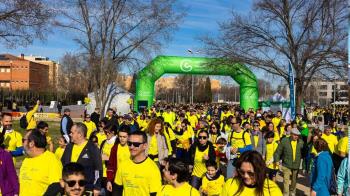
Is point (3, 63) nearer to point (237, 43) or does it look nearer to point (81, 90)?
point (81, 90)

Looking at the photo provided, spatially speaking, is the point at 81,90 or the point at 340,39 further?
the point at 81,90

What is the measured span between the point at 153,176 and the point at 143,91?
1002 inches

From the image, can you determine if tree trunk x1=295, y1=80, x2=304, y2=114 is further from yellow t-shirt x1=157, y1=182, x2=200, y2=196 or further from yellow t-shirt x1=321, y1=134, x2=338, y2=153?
yellow t-shirt x1=157, y1=182, x2=200, y2=196

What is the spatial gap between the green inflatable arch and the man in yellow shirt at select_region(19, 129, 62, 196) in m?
23.8

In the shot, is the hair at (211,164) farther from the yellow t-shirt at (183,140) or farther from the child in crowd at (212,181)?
the yellow t-shirt at (183,140)

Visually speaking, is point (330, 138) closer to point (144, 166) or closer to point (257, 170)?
point (144, 166)

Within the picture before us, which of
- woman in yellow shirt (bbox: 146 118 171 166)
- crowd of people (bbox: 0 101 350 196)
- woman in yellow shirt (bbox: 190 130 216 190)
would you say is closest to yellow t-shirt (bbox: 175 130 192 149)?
crowd of people (bbox: 0 101 350 196)

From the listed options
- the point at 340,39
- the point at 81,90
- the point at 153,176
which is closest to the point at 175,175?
the point at 153,176

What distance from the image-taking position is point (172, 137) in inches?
427

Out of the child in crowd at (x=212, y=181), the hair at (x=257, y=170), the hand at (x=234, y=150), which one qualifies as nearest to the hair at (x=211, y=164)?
the child in crowd at (x=212, y=181)

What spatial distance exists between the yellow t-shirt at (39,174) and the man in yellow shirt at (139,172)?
0.75 m

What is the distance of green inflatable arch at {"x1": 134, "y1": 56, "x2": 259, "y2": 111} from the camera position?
96.7ft

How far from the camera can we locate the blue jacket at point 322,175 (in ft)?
21.4

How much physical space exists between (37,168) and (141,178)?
1159 mm
